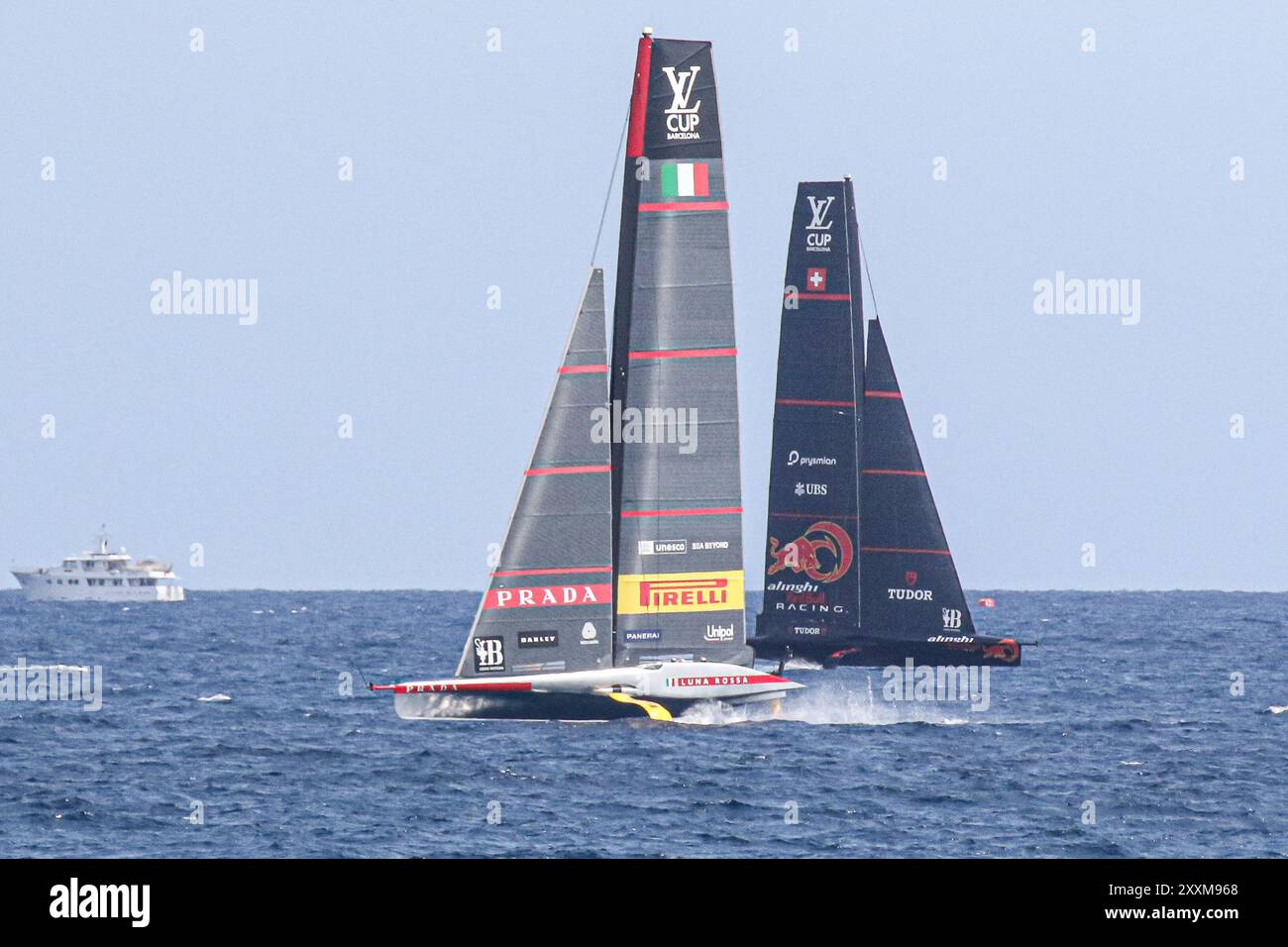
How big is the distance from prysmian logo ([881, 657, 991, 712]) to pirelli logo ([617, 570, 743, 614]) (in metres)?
11.6

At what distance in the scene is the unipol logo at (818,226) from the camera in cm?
4509

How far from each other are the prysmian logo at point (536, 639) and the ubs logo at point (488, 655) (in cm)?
33

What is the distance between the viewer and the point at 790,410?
45562mm

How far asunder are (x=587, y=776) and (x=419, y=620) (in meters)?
85.5

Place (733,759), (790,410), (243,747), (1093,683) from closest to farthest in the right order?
1. (733,759)
2. (243,747)
3. (790,410)
4. (1093,683)

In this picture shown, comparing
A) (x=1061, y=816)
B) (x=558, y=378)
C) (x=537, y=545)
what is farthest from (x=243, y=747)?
(x=1061, y=816)

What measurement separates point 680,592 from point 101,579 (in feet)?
406

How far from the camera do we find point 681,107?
31719 millimetres

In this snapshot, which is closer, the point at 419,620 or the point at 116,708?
the point at 116,708
